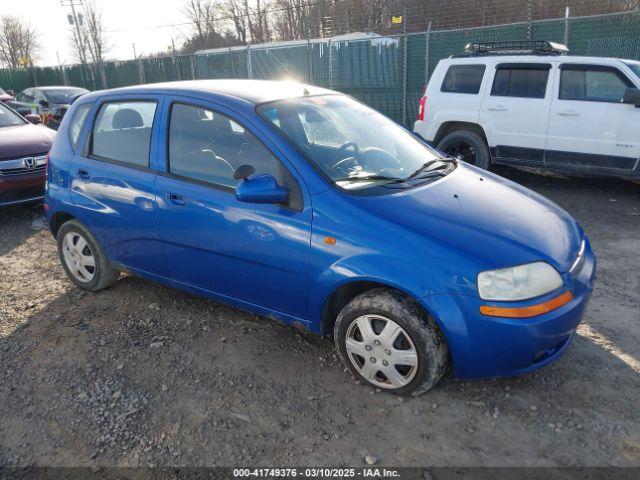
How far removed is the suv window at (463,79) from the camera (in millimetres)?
7699

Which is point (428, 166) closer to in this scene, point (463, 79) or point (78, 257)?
point (78, 257)

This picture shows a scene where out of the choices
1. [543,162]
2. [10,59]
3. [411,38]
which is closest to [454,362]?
[543,162]

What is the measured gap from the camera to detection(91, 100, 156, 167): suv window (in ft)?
12.1

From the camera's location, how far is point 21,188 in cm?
642

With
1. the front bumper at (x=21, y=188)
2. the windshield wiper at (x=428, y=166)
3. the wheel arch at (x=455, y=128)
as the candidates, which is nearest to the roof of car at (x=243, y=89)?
the windshield wiper at (x=428, y=166)

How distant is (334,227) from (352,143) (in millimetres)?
899

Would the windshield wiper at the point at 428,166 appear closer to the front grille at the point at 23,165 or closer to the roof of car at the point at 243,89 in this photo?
the roof of car at the point at 243,89

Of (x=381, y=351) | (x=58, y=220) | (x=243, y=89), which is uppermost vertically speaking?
(x=243, y=89)

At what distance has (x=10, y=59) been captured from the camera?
168 ft

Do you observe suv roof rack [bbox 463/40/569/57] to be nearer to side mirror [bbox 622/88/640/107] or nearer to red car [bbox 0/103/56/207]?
side mirror [bbox 622/88/640/107]

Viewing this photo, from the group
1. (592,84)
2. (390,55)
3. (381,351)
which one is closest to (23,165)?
(381,351)

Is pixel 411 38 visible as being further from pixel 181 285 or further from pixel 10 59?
pixel 10 59

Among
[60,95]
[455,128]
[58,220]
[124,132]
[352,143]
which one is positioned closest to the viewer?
[352,143]

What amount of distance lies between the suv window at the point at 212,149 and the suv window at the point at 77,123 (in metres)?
1.07
